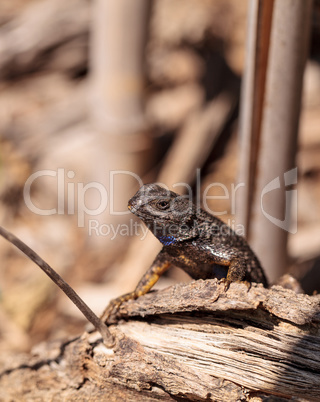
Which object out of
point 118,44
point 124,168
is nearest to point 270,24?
point 118,44

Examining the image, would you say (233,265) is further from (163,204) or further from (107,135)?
(107,135)

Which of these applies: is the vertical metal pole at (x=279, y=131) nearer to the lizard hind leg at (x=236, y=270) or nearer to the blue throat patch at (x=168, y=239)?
the lizard hind leg at (x=236, y=270)

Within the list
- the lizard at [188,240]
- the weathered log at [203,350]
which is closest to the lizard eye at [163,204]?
the lizard at [188,240]

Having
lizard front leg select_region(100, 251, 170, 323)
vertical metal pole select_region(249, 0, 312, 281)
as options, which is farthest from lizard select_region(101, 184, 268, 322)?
vertical metal pole select_region(249, 0, 312, 281)

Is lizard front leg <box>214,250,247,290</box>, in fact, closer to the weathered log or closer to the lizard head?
the weathered log

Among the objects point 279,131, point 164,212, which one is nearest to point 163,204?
point 164,212

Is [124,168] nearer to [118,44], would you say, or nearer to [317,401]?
[118,44]
